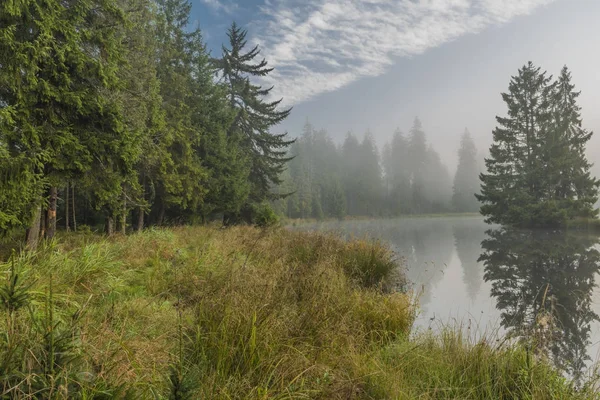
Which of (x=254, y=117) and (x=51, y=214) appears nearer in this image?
(x=51, y=214)

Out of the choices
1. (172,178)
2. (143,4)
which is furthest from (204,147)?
(143,4)

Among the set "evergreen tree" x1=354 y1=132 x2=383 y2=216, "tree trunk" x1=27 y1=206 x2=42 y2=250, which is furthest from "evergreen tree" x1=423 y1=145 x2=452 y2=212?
"tree trunk" x1=27 y1=206 x2=42 y2=250

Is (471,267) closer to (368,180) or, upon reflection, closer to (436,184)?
(368,180)

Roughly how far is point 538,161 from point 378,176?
1539 inches

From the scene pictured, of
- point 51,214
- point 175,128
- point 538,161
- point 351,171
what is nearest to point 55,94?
point 51,214

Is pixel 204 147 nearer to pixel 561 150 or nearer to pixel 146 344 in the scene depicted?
pixel 146 344

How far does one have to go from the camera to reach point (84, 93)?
6.70 metres

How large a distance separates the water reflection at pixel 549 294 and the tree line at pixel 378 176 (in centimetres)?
3672

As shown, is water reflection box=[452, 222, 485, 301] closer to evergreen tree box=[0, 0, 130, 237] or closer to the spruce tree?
evergreen tree box=[0, 0, 130, 237]

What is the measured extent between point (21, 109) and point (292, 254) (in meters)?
6.17

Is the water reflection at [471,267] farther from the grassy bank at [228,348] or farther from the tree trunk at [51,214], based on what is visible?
the tree trunk at [51,214]

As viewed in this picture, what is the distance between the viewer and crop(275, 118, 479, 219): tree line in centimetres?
5438

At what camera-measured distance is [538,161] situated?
926 inches

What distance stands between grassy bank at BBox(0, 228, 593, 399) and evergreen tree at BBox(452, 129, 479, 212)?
6378 centimetres
